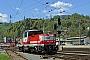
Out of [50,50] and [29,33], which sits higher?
[29,33]

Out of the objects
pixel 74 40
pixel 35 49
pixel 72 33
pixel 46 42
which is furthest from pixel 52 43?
pixel 72 33

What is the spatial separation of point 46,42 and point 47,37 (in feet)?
2.92

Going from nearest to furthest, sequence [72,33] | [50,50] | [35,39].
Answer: [50,50] → [35,39] → [72,33]

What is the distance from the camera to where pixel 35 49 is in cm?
3362

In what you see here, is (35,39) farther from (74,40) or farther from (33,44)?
(74,40)

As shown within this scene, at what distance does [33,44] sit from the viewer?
34281 mm

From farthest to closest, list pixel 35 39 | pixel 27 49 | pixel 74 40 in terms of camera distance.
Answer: pixel 74 40 → pixel 27 49 → pixel 35 39

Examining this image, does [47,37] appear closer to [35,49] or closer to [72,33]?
[35,49]

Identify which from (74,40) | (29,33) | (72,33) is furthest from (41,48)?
(72,33)

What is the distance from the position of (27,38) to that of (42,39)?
167 inches

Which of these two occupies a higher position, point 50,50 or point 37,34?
point 37,34

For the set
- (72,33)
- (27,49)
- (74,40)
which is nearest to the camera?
(27,49)

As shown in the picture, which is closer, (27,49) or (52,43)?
(52,43)

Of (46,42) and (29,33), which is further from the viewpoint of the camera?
(29,33)
